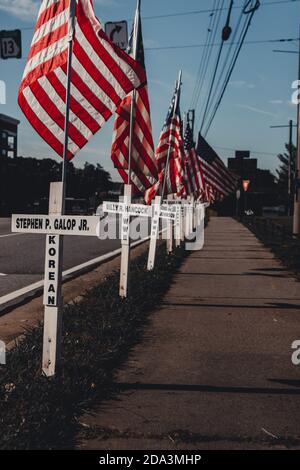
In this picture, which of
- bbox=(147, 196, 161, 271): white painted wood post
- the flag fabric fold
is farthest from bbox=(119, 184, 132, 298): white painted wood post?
the flag fabric fold

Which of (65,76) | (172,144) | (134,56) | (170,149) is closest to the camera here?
(65,76)

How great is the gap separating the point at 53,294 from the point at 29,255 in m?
11.5

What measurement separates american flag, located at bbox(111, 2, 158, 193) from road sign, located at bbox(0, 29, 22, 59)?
336 inches

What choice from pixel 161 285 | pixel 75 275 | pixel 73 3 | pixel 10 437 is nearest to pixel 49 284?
pixel 10 437

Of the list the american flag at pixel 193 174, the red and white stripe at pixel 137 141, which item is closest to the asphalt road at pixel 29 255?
the red and white stripe at pixel 137 141

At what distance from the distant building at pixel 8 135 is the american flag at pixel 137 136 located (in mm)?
93537

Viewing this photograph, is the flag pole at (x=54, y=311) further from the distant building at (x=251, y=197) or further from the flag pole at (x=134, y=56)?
the distant building at (x=251, y=197)

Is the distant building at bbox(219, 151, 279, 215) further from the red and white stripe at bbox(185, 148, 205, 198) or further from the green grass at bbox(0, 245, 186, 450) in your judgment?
the green grass at bbox(0, 245, 186, 450)

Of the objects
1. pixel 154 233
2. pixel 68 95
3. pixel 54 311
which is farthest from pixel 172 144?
pixel 54 311

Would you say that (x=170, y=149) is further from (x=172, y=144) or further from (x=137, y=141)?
(x=137, y=141)

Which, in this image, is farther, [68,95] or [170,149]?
[170,149]

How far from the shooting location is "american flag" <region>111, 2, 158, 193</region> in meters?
10.1

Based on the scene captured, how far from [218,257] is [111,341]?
38.6ft

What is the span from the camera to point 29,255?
16.8 metres
